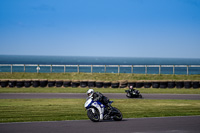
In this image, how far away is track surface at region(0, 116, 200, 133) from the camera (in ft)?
Answer: 33.4

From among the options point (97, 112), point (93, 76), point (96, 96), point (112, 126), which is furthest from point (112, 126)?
point (93, 76)

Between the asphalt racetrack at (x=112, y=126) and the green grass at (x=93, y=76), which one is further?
the green grass at (x=93, y=76)

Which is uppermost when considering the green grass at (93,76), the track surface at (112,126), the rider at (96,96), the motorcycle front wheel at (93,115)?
the green grass at (93,76)

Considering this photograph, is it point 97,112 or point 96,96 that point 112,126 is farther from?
point 96,96

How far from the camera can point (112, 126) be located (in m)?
11.0

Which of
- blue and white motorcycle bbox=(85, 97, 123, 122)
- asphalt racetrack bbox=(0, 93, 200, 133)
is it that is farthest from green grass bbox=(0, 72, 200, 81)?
blue and white motorcycle bbox=(85, 97, 123, 122)

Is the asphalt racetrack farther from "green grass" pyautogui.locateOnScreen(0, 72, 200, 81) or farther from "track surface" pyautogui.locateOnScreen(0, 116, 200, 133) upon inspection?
"green grass" pyautogui.locateOnScreen(0, 72, 200, 81)

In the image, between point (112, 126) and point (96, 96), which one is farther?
point (96, 96)

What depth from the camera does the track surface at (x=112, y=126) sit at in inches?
400

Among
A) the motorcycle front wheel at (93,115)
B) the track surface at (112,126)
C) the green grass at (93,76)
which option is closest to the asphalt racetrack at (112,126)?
the track surface at (112,126)

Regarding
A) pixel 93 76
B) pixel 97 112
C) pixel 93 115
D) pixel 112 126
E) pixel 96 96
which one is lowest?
pixel 112 126

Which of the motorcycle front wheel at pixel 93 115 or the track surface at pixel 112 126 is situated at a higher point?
the motorcycle front wheel at pixel 93 115

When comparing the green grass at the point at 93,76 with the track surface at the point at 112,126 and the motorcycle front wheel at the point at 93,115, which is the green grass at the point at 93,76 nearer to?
the track surface at the point at 112,126

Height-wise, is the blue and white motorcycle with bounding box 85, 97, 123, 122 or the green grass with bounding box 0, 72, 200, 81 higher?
the green grass with bounding box 0, 72, 200, 81
